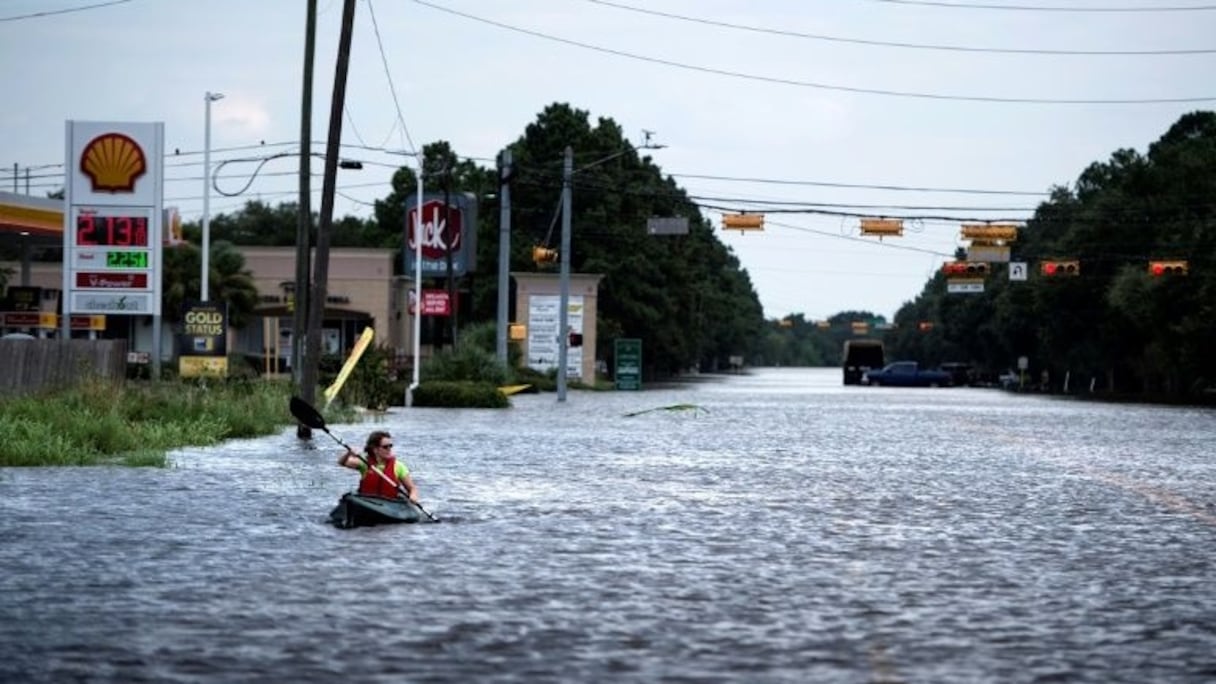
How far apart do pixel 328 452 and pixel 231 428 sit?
226 inches

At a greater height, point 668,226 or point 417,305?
point 668,226

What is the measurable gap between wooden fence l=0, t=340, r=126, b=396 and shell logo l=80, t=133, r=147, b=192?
23.8 feet

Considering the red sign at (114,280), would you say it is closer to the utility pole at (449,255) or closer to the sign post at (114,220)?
the sign post at (114,220)

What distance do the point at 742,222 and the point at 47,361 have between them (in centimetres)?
3531

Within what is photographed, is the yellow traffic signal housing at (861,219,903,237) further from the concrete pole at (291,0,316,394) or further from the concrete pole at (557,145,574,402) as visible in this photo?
the concrete pole at (291,0,316,394)

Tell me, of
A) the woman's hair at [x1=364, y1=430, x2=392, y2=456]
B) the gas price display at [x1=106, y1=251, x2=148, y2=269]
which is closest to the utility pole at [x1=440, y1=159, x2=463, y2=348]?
the gas price display at [x1=106, y1=251, x2=148, y2=269]

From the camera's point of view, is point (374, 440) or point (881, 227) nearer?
point (374, 440)

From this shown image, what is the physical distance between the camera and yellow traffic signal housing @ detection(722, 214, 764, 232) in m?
69.1

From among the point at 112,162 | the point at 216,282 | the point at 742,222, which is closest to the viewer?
the point at 112,162

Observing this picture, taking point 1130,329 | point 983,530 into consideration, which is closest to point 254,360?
point 1130,329

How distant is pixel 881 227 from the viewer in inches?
2803

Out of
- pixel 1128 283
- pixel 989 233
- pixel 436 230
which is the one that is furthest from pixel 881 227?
pixel 1128 283

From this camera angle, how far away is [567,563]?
14.1 meters

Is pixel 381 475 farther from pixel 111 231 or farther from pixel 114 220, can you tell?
pixel 114 220
